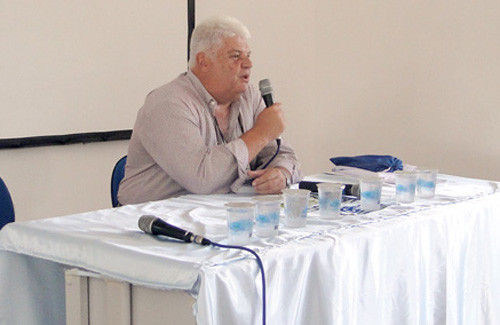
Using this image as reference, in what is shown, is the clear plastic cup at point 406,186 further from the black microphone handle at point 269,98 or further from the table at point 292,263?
the black microphone handle at point 269,98

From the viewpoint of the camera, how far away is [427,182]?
2.26 meters

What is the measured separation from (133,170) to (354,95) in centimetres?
243

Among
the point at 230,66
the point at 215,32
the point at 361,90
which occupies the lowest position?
the point at 361,90

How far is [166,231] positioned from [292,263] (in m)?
0.30

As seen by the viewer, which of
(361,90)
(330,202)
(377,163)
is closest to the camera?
(330,202)

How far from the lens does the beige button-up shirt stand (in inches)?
89.4

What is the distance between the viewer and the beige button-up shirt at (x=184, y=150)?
2.27m

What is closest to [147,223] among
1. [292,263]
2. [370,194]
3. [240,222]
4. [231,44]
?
[240,222]

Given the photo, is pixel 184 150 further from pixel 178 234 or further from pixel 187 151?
pixel 178 234

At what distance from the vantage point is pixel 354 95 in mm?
4594

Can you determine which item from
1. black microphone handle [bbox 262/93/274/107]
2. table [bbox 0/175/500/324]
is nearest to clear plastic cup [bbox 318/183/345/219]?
table [bbox 0/175/500/324]

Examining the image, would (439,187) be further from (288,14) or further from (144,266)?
(288,14)

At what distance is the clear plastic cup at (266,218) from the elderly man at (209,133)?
0.60 m

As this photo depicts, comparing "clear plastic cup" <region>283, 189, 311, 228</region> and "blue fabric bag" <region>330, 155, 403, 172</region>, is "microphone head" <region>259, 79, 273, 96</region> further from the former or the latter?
"clear plastic cup" <region>283, 189, 311, 228</region>
